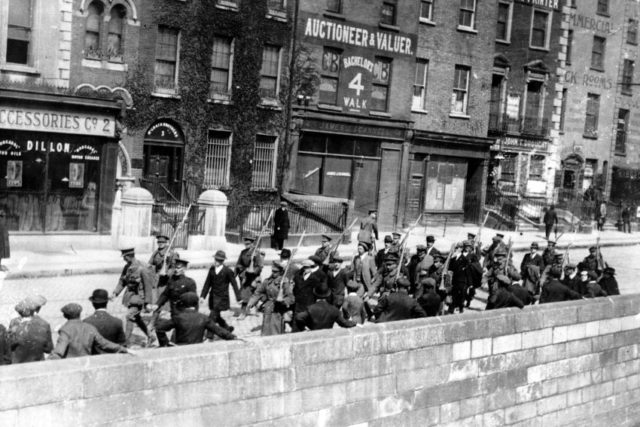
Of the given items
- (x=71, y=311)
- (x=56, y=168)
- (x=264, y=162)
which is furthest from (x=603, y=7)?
(x=71, y=311)

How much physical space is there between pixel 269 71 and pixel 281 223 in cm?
735

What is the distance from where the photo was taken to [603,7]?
4584 cm

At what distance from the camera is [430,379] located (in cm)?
1407

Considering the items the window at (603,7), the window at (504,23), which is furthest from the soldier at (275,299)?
the window at (603,7)

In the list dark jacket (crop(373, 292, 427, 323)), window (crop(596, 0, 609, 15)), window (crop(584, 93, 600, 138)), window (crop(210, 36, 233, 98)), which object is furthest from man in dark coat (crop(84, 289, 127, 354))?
window (crop(596, 0, 609, 15))

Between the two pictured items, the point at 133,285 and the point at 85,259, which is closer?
the point at 133,285

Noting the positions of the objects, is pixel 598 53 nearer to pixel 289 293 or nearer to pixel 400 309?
pixel 289 293

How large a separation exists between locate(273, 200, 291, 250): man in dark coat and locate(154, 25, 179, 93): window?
5780mm

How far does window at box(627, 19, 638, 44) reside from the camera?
47.2 metres

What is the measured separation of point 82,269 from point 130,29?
31.1 feet

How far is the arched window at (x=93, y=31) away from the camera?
88.5ft

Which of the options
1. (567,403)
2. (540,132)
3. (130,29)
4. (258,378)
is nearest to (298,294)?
(258,378)

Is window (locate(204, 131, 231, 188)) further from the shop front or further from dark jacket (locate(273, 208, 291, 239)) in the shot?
dark jacket (locate(273, 208, 291, 239))

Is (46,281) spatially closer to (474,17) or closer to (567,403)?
(567,403)
